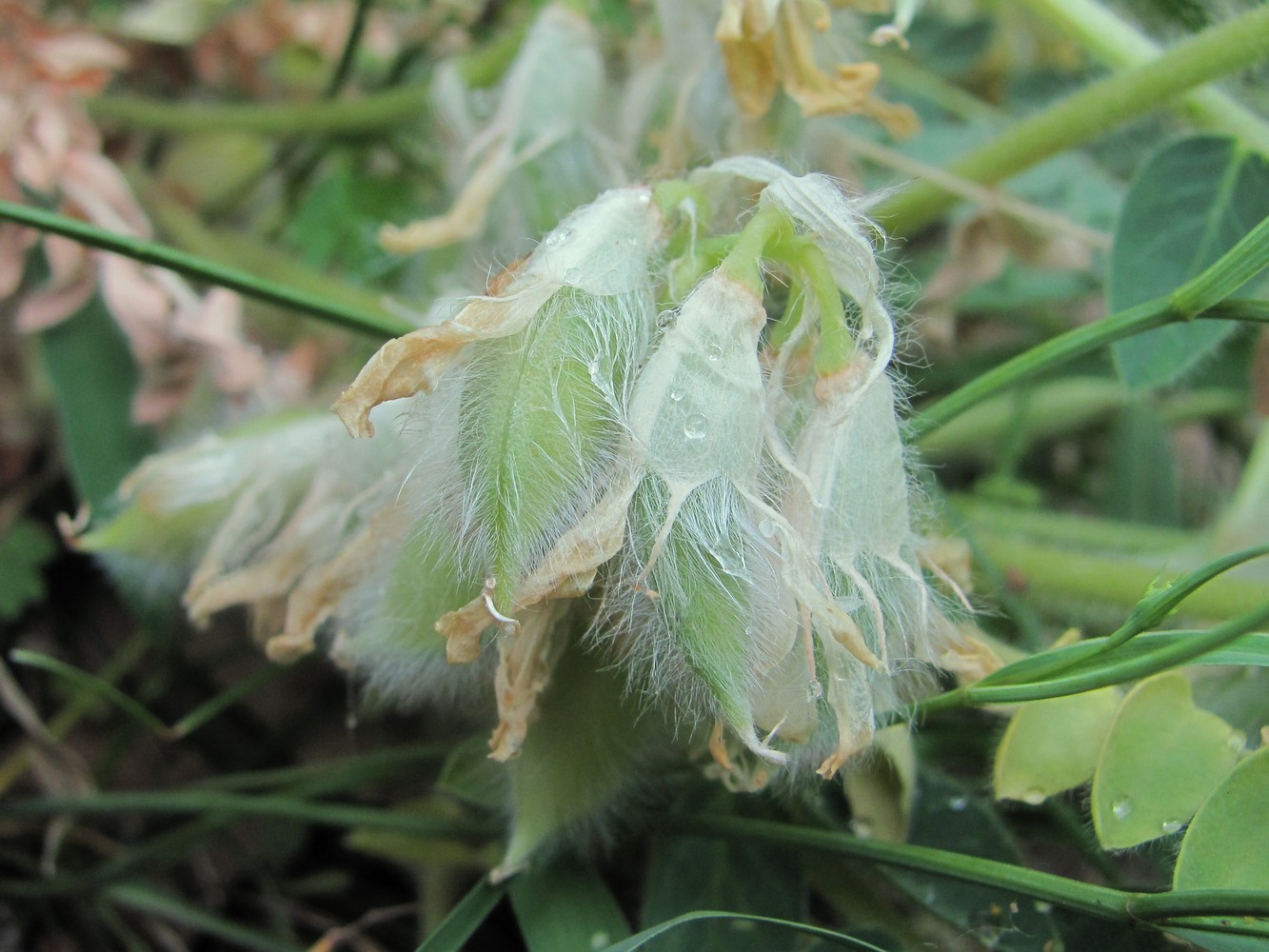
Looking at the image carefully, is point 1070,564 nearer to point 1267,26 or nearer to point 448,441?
point 1267,26

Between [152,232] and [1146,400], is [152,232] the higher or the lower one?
the higher one

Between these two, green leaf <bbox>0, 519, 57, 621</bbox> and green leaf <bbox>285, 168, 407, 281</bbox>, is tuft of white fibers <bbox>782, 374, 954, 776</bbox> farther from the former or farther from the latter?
green leaf <bbox>0, 519, 57, 621</bbox>

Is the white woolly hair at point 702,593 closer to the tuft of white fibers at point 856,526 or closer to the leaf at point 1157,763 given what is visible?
the tuft of white fibers at point 856,526

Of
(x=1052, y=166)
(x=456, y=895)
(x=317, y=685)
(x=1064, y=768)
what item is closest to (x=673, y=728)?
(x=1064, y=768)

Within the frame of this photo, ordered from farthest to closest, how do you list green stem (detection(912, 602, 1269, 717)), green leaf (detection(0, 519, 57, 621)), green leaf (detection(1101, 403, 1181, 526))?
green leaf (detection(1101, 403, 1181, 526))
green leaf (detection(0, 519, 57, 621))
green stem (detection(912, 602, 1269, 717))

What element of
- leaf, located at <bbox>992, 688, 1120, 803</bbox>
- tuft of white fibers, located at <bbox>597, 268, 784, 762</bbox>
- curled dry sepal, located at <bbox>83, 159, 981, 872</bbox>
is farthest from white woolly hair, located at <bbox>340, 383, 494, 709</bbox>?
leaf, located at <bbox>992, 688, 1120, 803</bbox>
